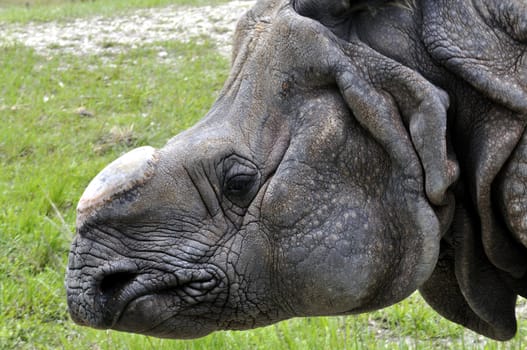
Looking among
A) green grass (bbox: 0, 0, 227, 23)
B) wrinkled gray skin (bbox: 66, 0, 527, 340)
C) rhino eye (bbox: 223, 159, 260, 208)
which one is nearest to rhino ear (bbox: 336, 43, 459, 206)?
wrinkled gray skin (bbox: 66, 0, 527, 340)

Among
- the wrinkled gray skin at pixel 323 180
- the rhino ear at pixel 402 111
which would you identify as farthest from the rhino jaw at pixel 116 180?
the rhino ear at pixel 402 111

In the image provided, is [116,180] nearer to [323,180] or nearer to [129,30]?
[323,180]

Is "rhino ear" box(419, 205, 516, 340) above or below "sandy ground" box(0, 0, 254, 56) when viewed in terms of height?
above

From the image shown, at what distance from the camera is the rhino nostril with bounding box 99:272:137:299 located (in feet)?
9.39

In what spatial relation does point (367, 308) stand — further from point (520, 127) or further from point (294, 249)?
point (520, 127)

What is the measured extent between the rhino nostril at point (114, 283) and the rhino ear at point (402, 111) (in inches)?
31.9

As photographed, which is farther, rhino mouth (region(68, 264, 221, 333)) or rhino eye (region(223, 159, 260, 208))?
rhino eye (region(223, 159, 260, 208))

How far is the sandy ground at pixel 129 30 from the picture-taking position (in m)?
13.1

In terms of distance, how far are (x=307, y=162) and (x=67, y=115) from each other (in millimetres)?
7149

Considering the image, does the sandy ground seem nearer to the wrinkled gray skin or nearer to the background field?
the background field

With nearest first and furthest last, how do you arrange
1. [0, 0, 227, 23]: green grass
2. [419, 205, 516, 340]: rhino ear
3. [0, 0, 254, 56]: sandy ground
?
[419, 205, 516, 340]: rhino ear < [0, 0, 254, 56]: sandy ground < [0, 0, 227, 23]: green grass

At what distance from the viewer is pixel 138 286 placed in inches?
113

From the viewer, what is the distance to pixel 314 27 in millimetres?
2973

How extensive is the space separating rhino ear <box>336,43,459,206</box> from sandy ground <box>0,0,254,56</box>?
898 centimetres
